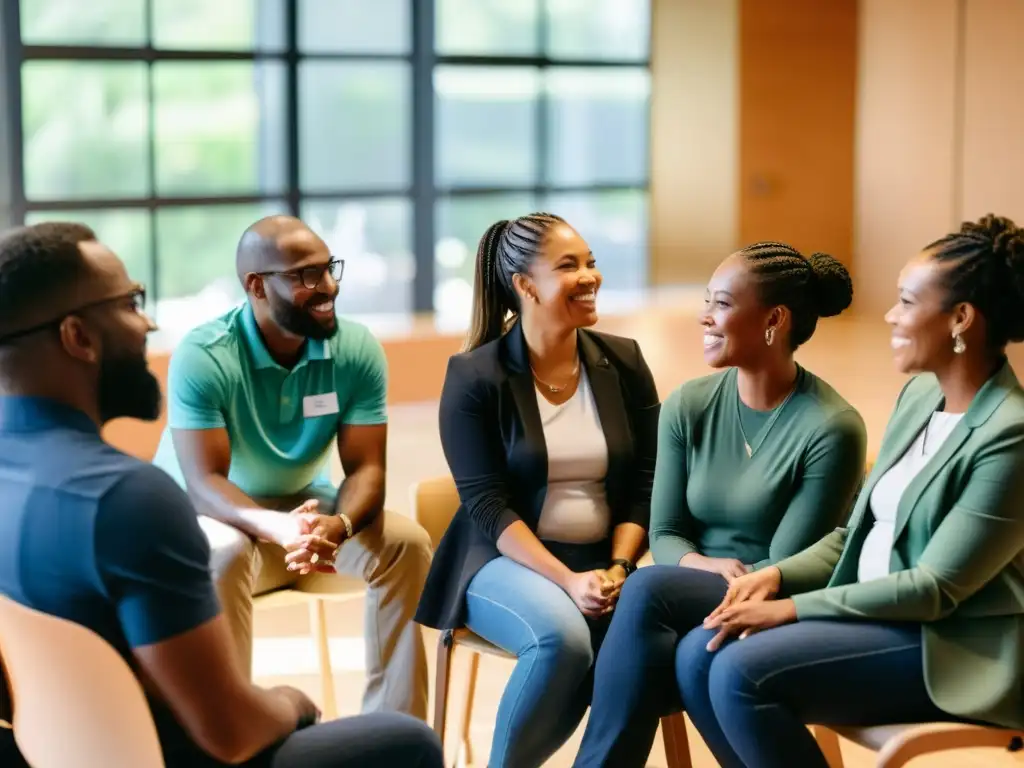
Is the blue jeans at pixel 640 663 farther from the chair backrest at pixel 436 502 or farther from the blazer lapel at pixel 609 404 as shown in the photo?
the chair backrest at pixel 436 502

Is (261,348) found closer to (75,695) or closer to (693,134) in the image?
(75,695)

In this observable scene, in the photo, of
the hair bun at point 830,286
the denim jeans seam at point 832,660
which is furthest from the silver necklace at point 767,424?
the denim jeans seam at point 832,660

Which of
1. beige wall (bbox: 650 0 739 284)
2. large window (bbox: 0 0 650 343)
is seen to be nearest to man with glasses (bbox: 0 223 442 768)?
large window (bbox: 0 0 650 343)

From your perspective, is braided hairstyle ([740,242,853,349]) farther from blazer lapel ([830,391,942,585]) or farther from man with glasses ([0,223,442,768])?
man with glasses ([0,223,442,768])

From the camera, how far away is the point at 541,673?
276 centimetres

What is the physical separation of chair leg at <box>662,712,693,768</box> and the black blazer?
0.45 metres

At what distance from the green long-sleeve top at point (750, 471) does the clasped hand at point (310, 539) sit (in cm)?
75

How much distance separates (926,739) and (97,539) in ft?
4.37

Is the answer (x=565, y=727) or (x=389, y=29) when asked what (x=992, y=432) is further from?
(x=389, y=29)

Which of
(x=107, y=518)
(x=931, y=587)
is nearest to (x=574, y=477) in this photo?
(x=931, y=587)

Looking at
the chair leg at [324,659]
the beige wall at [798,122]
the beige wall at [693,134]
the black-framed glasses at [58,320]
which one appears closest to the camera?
the black-framed glasses at [58,320]

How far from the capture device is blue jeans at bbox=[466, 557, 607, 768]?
9.07 feet

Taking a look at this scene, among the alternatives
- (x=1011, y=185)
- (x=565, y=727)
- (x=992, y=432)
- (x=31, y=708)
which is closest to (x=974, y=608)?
(x=992, y=432)

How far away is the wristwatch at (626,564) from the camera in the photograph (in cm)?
301
